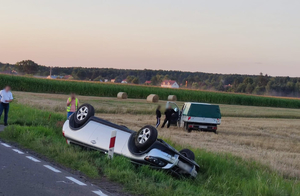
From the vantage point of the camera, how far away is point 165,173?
902 centimetres

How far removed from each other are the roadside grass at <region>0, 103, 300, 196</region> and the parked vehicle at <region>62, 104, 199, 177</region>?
19 centimetres

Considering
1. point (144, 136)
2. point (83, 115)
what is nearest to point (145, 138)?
point (144, 136)

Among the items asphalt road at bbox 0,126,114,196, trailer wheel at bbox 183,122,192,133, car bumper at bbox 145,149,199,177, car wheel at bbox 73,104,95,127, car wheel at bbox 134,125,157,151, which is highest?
car wheel at bbox 73,104,95,127

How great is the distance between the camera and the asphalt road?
7004 millimetres

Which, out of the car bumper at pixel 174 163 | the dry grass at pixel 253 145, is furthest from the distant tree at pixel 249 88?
the car bumper at pixel 174 163

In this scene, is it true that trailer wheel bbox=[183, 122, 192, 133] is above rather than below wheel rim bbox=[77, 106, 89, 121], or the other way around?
below

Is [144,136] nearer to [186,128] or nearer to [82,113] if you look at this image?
[82,113]

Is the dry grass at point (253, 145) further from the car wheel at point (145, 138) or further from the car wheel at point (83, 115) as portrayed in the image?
the car wheel at point (83, 115)

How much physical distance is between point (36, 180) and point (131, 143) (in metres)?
2.47

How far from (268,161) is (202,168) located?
2.98 metres

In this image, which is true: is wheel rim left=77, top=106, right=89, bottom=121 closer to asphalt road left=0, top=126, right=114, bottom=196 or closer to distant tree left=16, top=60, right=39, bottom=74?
asphalt road left=0, top=126, right=114, bottom=196

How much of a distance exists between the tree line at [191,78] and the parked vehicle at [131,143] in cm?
10129

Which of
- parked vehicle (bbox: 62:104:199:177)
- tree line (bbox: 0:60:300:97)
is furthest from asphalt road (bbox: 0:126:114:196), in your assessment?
tree line (bbox: 0:60:300:97)

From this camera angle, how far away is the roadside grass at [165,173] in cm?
793
